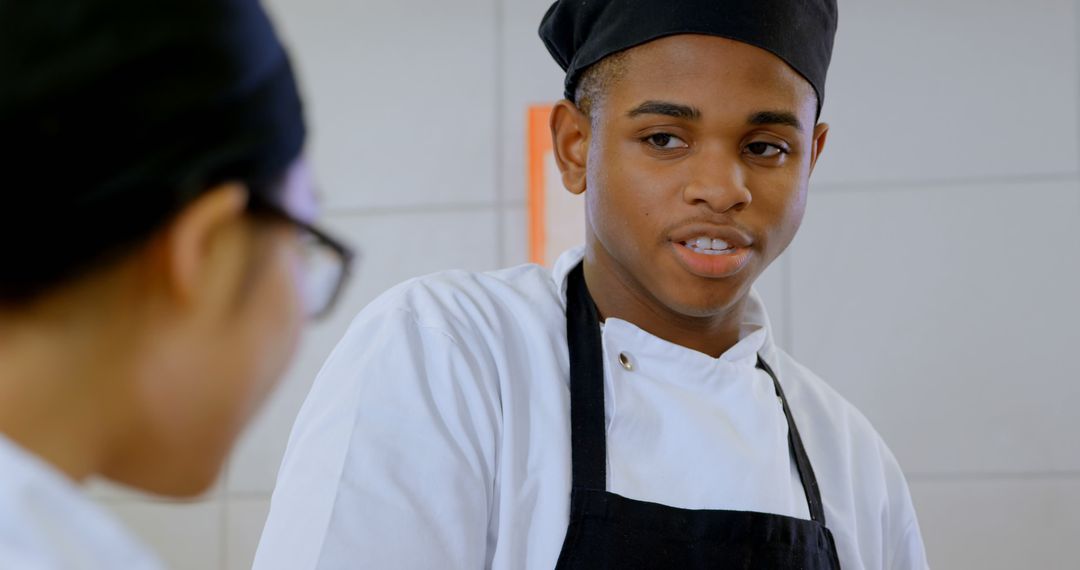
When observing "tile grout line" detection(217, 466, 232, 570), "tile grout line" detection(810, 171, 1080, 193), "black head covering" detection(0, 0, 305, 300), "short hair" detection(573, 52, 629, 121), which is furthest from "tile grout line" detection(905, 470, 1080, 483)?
"black head covering" detection(0, 0, 305, 300)

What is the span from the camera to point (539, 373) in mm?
1309

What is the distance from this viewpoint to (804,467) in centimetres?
140

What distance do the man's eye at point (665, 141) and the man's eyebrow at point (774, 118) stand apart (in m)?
0.08

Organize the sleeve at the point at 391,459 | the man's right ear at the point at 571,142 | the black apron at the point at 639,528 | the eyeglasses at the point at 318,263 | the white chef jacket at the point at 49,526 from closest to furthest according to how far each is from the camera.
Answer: the white chef jacket at the point at 49,526 < the eyeglasses at the point at 318,263 < the sleeve at the point at 391,459 < the black apron at the point at 639,528 < the man's right ear at the point at 571,142

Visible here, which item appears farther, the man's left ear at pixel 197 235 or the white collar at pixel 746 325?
the white collar at pixel 746 325

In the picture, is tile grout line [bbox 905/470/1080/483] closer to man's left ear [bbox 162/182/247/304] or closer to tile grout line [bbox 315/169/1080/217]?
tile grout line [bbox 315/169/1080/217]

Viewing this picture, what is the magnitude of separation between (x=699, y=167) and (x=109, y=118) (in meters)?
0.84

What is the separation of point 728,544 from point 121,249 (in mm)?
882

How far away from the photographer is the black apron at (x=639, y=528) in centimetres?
122

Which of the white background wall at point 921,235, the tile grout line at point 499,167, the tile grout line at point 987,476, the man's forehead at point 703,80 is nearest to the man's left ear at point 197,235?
the man's forehead at point 703,80

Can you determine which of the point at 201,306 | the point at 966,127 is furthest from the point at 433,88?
the point at 201,306

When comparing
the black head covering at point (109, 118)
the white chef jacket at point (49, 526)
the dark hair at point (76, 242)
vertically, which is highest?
the black head covering at point (109, 118)

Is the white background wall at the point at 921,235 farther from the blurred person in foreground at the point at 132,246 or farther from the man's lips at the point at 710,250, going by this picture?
the blurred person in foreground at the point at 132,246

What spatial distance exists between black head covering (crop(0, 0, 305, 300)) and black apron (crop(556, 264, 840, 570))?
0.75 metres
